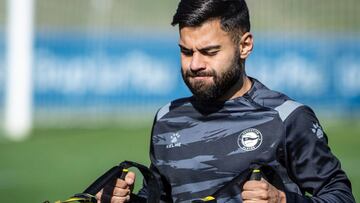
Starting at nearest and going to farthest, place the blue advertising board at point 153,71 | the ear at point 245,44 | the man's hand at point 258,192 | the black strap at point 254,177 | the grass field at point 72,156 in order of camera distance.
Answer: the man's hand at point 258,192
the black strap at point 254,177
the ear at point 245,44
the grass field at point 72,156
the blue advertising board at point 153,71

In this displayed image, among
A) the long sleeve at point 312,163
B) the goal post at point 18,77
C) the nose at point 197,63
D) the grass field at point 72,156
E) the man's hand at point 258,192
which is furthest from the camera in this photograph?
the goal post at point 18,77

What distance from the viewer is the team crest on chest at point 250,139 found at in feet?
14.1

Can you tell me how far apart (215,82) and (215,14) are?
12.4 inches

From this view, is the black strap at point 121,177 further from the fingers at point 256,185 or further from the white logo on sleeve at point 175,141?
the fingers at point 256,185

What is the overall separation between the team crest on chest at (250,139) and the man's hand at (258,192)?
508 mm

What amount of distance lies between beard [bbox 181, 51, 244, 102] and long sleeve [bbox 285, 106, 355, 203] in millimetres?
351

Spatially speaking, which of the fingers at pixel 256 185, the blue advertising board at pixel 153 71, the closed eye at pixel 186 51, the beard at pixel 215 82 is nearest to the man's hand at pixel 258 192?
the fingers at pixel 256 185

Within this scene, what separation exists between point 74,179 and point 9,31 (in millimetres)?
8210

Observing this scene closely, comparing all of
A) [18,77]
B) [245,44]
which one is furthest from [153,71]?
[245,44]

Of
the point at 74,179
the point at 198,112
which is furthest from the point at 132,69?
the point at 198,112

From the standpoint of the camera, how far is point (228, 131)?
4.43 metres

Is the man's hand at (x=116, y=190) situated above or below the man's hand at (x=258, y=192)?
below

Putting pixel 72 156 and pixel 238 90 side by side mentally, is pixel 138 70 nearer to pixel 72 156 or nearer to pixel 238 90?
pixel 72 156

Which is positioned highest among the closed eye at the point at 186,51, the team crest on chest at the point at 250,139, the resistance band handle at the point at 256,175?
the closed eye at the point at 186,51
